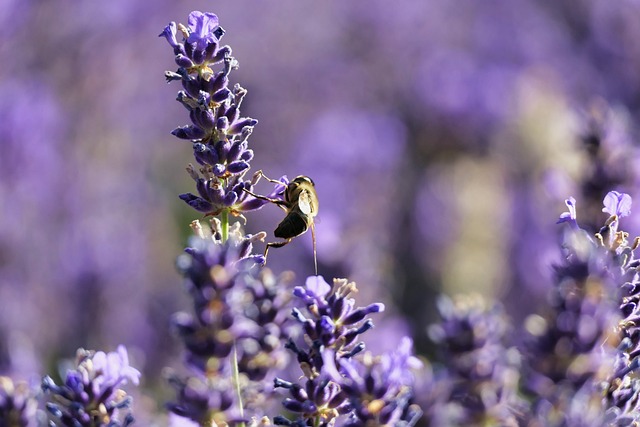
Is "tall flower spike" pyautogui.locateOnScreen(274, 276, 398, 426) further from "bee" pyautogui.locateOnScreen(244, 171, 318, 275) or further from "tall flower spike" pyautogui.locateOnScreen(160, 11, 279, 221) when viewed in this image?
"bee" pyautogui.locateOnScreen(244, 171, 318, 275)

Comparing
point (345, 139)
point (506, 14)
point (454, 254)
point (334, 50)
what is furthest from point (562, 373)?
point (506, 14)

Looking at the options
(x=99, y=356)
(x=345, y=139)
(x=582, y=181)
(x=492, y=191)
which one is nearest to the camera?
(x=99, y=356)

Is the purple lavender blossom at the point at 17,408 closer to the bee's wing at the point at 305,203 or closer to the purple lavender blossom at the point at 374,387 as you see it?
the purple lavender blossom at the point at 374,387

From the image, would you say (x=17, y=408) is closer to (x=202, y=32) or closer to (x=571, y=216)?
(x=202, y=32)

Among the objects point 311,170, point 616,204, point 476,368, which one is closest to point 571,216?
point 616,204

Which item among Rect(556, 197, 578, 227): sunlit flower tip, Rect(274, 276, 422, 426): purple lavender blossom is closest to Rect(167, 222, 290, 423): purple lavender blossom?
Rect(274, 276, 422, 426): purple lavender blossom

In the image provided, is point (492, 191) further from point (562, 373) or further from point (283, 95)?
point (562, 373)

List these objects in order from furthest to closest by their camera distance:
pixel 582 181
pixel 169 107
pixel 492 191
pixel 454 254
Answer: pixel 169 107 < pixel 492 191 < pixel 454 254 < pixel 582 181
